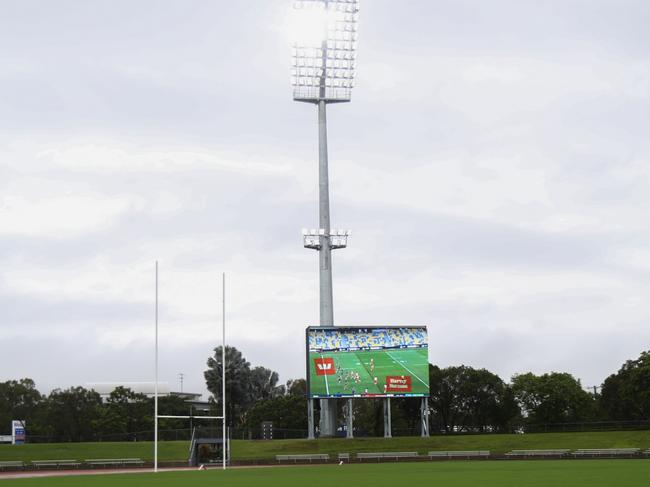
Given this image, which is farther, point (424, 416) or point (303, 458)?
point (424, 416)

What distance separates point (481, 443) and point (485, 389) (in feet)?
108

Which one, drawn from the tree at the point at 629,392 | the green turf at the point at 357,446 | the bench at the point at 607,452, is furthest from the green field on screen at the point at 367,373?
the tree at the point at 629,392

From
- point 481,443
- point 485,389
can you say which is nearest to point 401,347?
point 481,443

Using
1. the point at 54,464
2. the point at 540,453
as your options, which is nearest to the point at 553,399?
the point at 540,453

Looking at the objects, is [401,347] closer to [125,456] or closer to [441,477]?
[125,456]

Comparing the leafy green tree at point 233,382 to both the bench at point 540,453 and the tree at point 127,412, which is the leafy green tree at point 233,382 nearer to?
the tree at point 127,412

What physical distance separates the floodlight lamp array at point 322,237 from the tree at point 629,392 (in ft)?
93.1

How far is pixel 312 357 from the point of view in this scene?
57.0 m

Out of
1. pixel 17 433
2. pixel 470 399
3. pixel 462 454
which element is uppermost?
pixel 470 399


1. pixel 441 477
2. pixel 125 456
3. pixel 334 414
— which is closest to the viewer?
pixel 441 477

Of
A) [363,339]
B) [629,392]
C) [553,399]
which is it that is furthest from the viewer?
[553,399]

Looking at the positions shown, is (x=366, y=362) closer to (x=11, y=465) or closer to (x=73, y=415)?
(x=11, y=465)

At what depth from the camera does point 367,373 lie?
2245 inches

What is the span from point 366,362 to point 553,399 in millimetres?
37786
